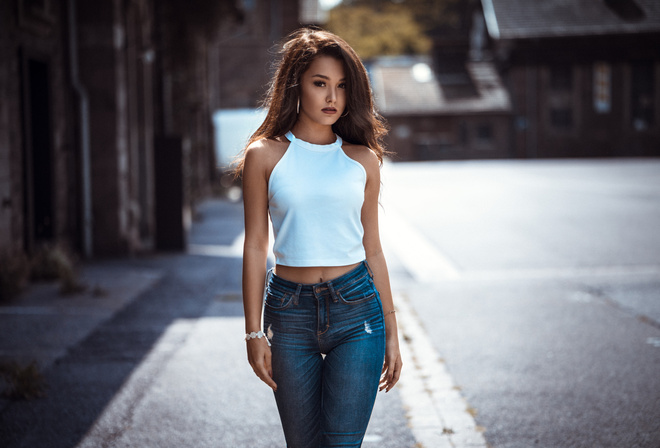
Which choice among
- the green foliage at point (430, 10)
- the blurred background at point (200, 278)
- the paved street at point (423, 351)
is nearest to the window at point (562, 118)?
the green foliage at point (430, 10)

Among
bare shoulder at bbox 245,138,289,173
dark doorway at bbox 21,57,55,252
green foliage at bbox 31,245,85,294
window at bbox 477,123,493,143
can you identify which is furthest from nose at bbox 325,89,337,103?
window at bbox 477,123,493,143

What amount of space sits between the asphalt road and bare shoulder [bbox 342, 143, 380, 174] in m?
1.91

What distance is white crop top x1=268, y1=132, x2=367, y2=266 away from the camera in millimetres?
2674

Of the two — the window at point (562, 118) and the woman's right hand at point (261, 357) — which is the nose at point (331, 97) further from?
the window at point (562, 118)

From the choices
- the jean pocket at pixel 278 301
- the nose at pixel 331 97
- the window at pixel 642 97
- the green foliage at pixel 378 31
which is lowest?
the jean pocket at pixel 278 301

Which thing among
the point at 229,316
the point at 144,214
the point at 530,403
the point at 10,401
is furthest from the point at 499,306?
the point at 144,214

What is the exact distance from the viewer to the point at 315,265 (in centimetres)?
268

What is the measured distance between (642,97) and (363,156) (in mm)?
54383

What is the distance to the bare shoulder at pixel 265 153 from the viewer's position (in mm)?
2707

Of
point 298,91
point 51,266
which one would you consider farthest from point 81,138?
point 298,91

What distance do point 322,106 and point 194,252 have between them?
9.71 metres

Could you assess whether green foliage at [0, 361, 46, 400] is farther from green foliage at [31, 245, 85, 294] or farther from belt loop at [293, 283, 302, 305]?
green foliage at [31, 245, 85, 294]

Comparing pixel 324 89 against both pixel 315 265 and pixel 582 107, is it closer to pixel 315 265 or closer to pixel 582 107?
pixel 315 265

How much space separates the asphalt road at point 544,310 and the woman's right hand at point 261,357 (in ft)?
5.92
